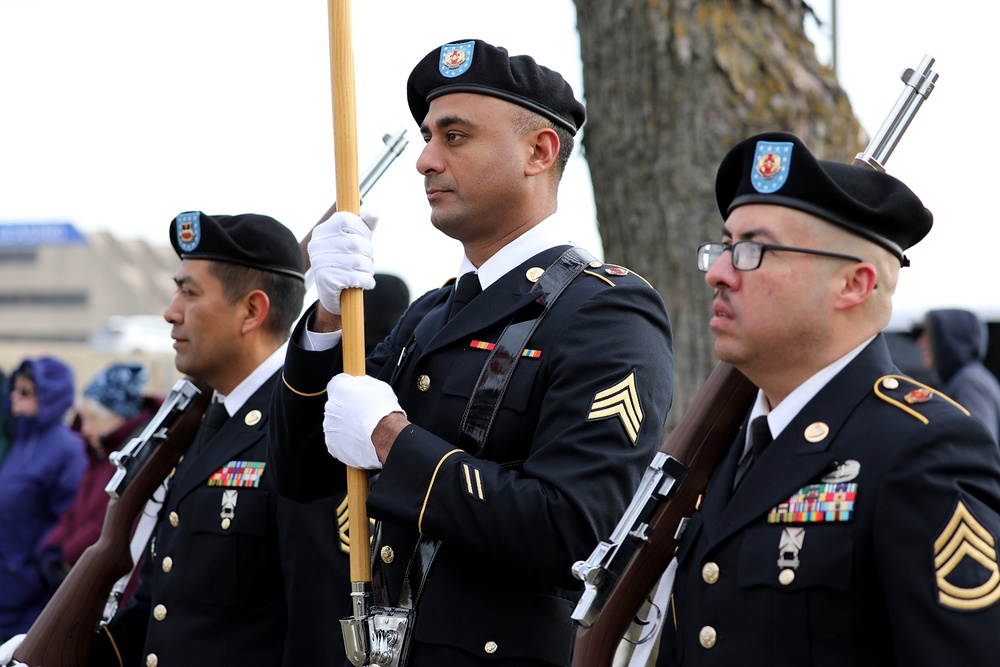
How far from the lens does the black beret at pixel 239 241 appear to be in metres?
4.23

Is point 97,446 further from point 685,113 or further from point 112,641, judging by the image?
point 685,113

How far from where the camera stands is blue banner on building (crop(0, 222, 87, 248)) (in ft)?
156

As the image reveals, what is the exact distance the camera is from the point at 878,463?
7.32 feet

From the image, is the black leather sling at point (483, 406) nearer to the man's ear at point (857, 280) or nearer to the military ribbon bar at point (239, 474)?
the man's ear at point (857, 280)

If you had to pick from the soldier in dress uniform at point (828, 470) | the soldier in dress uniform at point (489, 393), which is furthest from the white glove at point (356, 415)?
the soldier in dress uniform at point (828, 470)

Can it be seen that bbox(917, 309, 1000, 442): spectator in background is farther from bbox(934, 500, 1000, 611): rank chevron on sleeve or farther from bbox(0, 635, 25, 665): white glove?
bbox(934, 500, 1000, 611): rank chevron on sleeve

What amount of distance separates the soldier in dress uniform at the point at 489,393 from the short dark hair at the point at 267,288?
2.88 ft

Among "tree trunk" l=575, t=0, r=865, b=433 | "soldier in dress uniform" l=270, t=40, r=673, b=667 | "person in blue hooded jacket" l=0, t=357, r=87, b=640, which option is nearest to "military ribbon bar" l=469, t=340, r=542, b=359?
"soldier in dress uniform" l=270, t=40, r=673, b=667

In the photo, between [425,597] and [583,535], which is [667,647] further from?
[425,597]

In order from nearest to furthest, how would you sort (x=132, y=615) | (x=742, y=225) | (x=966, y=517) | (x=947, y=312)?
1. (x=966, y=517)
2. (x=742, y=225)
3. (x=132, y=615)
4. (x=947, y=312)

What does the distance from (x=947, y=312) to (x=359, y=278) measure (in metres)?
6.15

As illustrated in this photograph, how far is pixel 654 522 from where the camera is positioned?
8.63 ft

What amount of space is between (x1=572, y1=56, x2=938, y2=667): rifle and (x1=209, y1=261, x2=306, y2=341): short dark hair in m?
1.87

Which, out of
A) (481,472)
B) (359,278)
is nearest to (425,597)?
(481,472)
